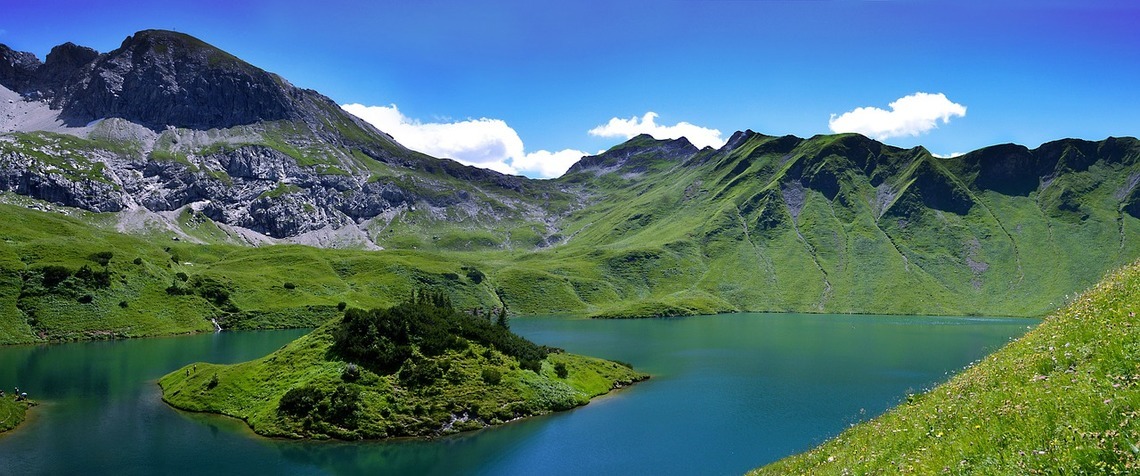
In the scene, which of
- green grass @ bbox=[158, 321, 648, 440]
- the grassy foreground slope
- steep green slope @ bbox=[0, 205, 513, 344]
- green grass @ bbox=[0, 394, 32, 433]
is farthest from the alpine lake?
the grassy foreground slope

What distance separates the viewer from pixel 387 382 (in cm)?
6656

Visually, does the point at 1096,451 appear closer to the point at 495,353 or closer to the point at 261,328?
the point at 495,353

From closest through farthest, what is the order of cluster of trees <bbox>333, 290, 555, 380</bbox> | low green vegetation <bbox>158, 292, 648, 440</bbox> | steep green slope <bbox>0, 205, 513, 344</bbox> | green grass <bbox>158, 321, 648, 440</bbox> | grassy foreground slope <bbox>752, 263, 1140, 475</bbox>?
Result: grassy foreground slope <bbox>752, 263, 1140, 475</bbox> < green grass <bbox>158, 321, 648, 440</bbox> < low green vegetation <bbox>158, 292, 648, 440</bbox> < cluster of trees <bbox>333, 290, 555, 380</bbox> < steep green slope <bbox>0, 205, 513, 344</bbox>

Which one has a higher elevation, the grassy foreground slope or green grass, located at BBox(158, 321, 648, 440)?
the grassy foreground slope

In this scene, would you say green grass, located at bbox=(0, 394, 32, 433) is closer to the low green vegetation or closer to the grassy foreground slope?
the low green vegetation

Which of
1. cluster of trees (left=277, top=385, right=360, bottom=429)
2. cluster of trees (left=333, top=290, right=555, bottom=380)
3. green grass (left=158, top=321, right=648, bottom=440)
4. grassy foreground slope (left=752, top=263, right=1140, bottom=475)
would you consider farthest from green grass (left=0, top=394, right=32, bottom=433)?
grassy foreground slope (left=752, top=263, right=1140, bottom=475)

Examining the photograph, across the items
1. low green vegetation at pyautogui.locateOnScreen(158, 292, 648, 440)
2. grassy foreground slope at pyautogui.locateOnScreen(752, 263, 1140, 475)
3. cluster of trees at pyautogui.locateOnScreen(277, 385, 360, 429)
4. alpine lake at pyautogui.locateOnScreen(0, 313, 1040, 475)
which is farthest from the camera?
low green vegetation at pyautogui.locateOnScreen(158, 292, 648, 440)

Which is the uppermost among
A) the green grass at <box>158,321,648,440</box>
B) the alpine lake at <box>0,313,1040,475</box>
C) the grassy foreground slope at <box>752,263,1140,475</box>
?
the grassy foreground slope at <box>752,263,1140,475</box>

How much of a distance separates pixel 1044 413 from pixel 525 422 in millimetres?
60689

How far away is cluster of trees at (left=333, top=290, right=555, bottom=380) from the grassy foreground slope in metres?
57.0

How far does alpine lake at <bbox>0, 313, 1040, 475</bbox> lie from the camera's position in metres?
53.6

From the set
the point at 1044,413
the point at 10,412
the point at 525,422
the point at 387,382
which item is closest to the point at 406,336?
the point at 387,382

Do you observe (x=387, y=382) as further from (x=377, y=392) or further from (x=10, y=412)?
(x=10, y=412)

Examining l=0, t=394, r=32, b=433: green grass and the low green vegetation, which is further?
the low green vegetation
